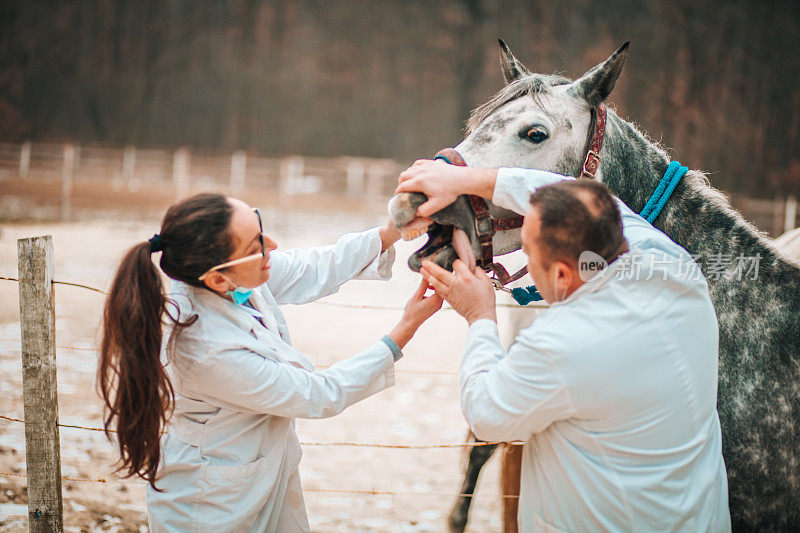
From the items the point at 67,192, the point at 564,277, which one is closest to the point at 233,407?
the point at 564,277

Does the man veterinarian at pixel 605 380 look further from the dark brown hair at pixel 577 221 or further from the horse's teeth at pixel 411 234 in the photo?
the horse's teeth at pixel 411 234

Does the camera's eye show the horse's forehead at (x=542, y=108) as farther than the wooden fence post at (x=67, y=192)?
No

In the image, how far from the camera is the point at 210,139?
73.8 feet

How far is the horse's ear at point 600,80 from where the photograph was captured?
6.21 ft

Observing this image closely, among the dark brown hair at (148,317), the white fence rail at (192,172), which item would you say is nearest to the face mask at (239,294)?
the dark brown hair at (148,317)

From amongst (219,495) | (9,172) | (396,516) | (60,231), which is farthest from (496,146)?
(9,172)

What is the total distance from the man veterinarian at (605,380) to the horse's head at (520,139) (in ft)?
1.45

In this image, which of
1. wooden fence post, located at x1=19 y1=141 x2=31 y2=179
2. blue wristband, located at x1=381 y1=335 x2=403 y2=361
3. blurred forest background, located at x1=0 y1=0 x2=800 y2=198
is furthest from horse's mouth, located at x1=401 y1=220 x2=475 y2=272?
blurred forest background, located at x1=0 y1=0 x2=800 y2=198

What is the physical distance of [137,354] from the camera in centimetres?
156

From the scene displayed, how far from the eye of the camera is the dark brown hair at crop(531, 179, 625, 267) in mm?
1285

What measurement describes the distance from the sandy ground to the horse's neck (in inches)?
57.6

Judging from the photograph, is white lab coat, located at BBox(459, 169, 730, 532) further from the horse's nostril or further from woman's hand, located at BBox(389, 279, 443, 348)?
the horse's nostril

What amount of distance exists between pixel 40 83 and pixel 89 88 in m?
1.55

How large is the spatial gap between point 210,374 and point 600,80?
1443 millimetres
